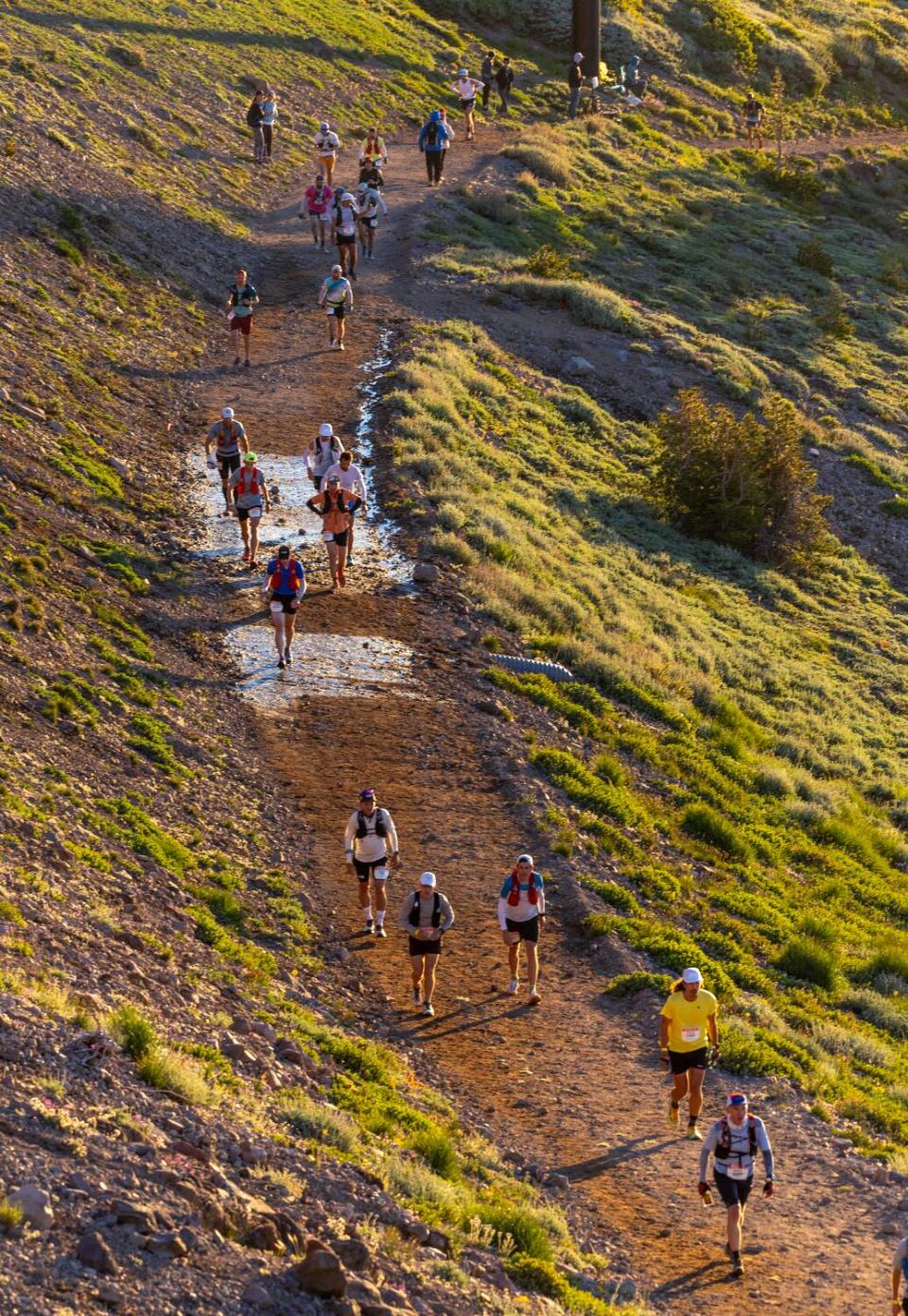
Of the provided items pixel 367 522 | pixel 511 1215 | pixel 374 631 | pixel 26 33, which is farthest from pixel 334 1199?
pixel 26 33

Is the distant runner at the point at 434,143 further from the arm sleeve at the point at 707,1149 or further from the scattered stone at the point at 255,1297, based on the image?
the scattered stone at the point at 255,1297

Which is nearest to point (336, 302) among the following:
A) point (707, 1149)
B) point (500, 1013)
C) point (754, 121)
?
point (500, 1013)

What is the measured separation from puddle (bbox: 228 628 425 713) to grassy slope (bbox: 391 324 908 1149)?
176cm

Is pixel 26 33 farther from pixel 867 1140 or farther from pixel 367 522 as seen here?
pixel 867 1140

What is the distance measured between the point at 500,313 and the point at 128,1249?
30.7 metres

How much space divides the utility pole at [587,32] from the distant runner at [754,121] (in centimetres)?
707

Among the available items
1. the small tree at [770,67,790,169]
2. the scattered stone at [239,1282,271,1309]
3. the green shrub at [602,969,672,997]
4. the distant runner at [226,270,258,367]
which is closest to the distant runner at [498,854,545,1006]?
the green shrub at [602,969,672,997]

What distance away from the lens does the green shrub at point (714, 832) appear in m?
19.5

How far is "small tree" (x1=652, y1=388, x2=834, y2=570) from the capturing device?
31688mm

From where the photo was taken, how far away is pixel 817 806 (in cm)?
2202

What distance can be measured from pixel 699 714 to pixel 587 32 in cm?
3930

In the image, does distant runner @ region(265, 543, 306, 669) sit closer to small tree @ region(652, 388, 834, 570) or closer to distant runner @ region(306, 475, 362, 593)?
distant runner @ region(306, 475, 362, 593)

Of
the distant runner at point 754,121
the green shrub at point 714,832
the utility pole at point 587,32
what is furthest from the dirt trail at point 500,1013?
the distant runner at point 754,121

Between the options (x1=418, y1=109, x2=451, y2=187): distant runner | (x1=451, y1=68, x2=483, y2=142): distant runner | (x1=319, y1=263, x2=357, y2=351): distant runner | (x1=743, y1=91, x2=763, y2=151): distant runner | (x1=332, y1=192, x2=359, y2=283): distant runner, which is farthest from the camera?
(x1=743, y1=91, x2=763, y2=151): distant runner
